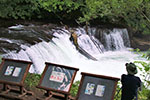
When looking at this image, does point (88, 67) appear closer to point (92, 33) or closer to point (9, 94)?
point (92, 33)

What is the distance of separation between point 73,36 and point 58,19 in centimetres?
355

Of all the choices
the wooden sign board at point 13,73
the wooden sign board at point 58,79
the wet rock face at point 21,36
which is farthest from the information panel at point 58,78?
the wet rock face at point 21,36

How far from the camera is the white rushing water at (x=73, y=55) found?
793cm

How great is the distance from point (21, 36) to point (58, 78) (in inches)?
224

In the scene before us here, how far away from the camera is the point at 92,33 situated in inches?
517

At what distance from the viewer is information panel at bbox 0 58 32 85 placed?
433 centimetres

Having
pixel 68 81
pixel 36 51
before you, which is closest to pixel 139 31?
pixel 36 51

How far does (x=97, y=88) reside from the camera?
3852 millimetres

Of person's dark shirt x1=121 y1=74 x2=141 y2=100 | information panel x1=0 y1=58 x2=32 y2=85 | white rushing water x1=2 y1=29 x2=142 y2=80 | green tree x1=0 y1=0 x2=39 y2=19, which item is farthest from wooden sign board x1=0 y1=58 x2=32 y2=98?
green tree x1=0 y1=0 x2=39 y2=19

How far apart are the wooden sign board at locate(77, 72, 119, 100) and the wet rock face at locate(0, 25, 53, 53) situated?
439 centimetres

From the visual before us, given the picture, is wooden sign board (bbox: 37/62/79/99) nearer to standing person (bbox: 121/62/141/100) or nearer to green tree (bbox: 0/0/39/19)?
standing person (bbox: 121/62/141/100)

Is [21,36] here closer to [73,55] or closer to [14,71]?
[73,55]

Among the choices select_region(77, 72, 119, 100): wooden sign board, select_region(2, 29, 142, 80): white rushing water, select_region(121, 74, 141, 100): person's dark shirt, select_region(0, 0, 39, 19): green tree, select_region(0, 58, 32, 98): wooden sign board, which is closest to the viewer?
select_region(121, 74, 141, 100): person's dark shirt

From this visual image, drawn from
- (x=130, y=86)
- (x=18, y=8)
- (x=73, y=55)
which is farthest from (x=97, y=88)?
(x=18, y=8)
